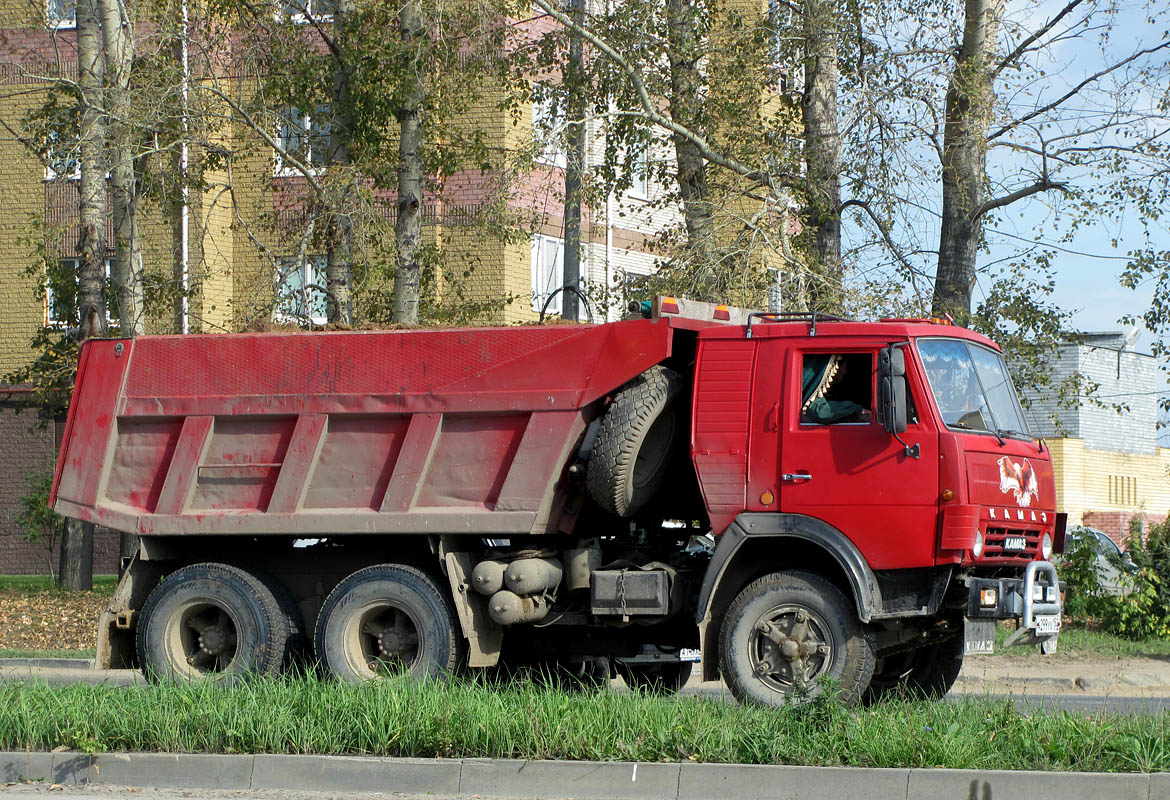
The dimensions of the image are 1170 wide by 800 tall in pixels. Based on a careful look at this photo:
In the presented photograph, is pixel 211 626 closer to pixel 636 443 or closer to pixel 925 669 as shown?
pixel 636 443

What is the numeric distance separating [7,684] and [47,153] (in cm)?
1315

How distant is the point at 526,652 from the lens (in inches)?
460

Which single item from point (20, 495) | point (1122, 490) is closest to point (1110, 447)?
point (1122, 490)

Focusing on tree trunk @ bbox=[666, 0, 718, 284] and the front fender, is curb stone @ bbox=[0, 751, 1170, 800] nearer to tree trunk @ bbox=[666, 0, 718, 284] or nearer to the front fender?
the front fender

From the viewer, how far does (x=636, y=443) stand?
1007cm

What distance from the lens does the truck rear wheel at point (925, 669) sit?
11.0 meters

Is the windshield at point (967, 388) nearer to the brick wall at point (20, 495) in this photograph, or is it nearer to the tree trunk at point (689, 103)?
the tree trunk at point (689, 103)

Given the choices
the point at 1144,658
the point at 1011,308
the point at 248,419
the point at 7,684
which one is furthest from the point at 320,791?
the point at 1011,308

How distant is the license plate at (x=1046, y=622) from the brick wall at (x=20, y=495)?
2714cm

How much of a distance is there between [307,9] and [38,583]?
13.0m

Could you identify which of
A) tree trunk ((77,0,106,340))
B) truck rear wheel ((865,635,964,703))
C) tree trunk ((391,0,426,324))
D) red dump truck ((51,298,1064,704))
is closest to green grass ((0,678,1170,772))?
red dump truck ((51,298,1064,704))

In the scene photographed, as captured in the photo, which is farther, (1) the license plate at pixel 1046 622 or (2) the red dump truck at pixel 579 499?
(2) the red dump truck at pixel 579 499

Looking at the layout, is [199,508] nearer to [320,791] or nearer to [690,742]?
[320,791]

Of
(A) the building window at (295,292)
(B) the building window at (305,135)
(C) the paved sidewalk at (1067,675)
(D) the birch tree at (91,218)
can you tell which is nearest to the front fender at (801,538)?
(C) the paved sidewalk at (1067,675)
